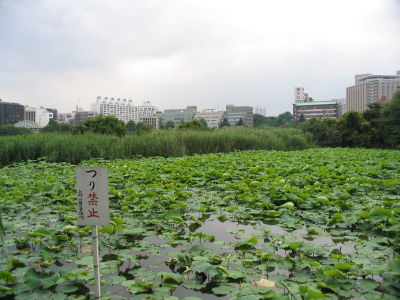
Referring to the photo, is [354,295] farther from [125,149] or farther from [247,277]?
[125,149]

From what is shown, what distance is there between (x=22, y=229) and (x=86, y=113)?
94.8 m

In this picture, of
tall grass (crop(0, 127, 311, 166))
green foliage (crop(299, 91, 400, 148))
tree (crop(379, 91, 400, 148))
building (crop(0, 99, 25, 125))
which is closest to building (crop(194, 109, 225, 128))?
building (crop(0, 99, 25, 125))

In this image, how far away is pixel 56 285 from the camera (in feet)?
5.90

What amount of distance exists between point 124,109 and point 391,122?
87894mm

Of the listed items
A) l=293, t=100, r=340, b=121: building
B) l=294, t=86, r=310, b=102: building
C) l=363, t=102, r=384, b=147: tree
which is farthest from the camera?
l=294, t=86, r=310, b=102: building

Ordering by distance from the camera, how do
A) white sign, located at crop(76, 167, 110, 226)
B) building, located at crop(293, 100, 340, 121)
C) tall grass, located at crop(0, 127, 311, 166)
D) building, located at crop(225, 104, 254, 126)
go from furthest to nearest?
1. building, located at crop(225, 104, 254, 126)
2. building, located at crop(293, 100, 340, 121)
3. tall grass, located at crop(0, 127, 311, 166)
4. white sign, located at crop(76, 167, 110, 226)

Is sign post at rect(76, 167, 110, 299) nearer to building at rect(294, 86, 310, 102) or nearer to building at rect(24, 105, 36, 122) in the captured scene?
building at rect(24, 105, 36, 122)

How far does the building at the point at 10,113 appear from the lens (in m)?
46.9

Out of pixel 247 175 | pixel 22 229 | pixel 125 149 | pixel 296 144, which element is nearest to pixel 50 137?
pixel 125 149

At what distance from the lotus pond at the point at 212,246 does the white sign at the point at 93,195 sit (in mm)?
358

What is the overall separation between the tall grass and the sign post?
23.6 feet

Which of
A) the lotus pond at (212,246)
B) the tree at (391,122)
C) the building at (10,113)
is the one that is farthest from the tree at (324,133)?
the building at (10,113)

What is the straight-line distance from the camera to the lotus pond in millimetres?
1737

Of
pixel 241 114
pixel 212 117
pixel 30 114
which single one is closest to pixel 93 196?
Answer: pixel 30 114
